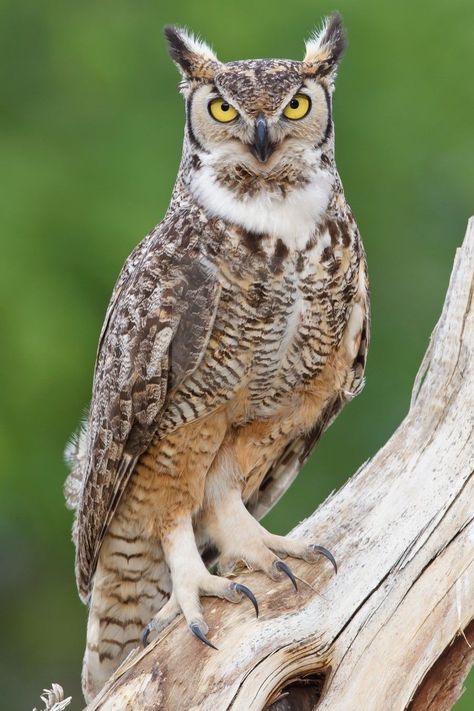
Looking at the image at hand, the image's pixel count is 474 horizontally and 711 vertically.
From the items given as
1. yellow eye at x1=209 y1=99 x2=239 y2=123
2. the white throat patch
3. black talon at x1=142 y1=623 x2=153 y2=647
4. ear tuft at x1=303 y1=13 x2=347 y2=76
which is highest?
ear tuft at x1=303 y1=13 x2=347 y2=76

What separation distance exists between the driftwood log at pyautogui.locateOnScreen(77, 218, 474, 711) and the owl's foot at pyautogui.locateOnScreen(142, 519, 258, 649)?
32 mm

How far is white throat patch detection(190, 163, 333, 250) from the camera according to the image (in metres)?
3.31

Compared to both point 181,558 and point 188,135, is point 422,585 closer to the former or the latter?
point 181,558

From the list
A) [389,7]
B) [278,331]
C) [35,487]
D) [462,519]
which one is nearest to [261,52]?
[389,7]

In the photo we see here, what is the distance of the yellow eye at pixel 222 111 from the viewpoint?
3.28m

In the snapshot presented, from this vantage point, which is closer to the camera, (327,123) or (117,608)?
(327,123)

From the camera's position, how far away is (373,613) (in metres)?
3.15

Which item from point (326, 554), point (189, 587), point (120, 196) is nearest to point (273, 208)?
point (326, 554)

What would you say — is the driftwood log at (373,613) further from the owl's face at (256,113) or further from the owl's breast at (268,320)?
the owl's face at (256,113)

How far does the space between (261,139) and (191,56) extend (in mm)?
403

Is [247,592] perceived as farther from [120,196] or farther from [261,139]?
[120,196]

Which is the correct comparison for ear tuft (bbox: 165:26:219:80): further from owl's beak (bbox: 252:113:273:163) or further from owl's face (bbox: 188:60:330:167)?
owl's beak (bbox: 252:113:273:163)

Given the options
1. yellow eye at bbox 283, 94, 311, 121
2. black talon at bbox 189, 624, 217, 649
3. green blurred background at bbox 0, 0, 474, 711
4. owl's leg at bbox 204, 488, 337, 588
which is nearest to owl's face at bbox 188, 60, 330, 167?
yellow eye at bbox 283, 94, 311, 121

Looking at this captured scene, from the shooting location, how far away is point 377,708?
9.86 feet
